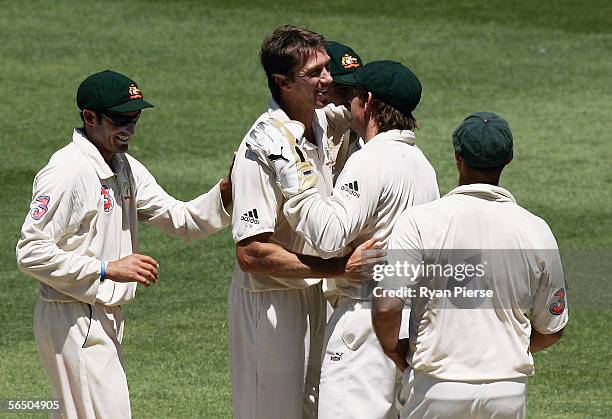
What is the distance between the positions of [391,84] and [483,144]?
2.04ft

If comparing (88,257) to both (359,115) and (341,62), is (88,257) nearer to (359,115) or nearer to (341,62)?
(359,115)

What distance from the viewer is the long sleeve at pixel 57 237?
5.38 m

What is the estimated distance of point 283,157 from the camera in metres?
5.08

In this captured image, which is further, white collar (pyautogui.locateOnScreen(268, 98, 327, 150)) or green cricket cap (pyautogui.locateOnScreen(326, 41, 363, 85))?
green cricket cap (pyautogui.locateOnScreen(326, 41, 363, 85))

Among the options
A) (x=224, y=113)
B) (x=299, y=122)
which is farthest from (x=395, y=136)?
(x=224, y=113)

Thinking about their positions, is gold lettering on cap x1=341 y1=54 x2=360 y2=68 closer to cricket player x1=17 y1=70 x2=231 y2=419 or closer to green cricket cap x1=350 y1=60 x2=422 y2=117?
green cricket cap x1=350 y1=60 x2=422 y2=117

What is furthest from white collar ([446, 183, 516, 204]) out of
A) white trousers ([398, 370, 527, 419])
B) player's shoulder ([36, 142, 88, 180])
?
player's shoulder ([36, 142, 88, 180])

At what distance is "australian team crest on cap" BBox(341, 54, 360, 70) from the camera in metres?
6.00

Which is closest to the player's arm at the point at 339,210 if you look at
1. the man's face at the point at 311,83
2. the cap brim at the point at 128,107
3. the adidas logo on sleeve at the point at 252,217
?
the adidas logo on sleeve at the point at 252,217

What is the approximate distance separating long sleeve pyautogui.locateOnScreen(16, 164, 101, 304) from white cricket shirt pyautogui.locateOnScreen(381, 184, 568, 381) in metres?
1.45

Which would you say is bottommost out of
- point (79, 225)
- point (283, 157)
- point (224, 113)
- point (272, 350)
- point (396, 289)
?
point (272, 350)

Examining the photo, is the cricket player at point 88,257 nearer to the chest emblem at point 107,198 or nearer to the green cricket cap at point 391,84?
the chest emblem at point 107,198

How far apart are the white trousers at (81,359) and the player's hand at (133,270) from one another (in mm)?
272

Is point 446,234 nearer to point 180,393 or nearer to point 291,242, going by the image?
point 291,242
